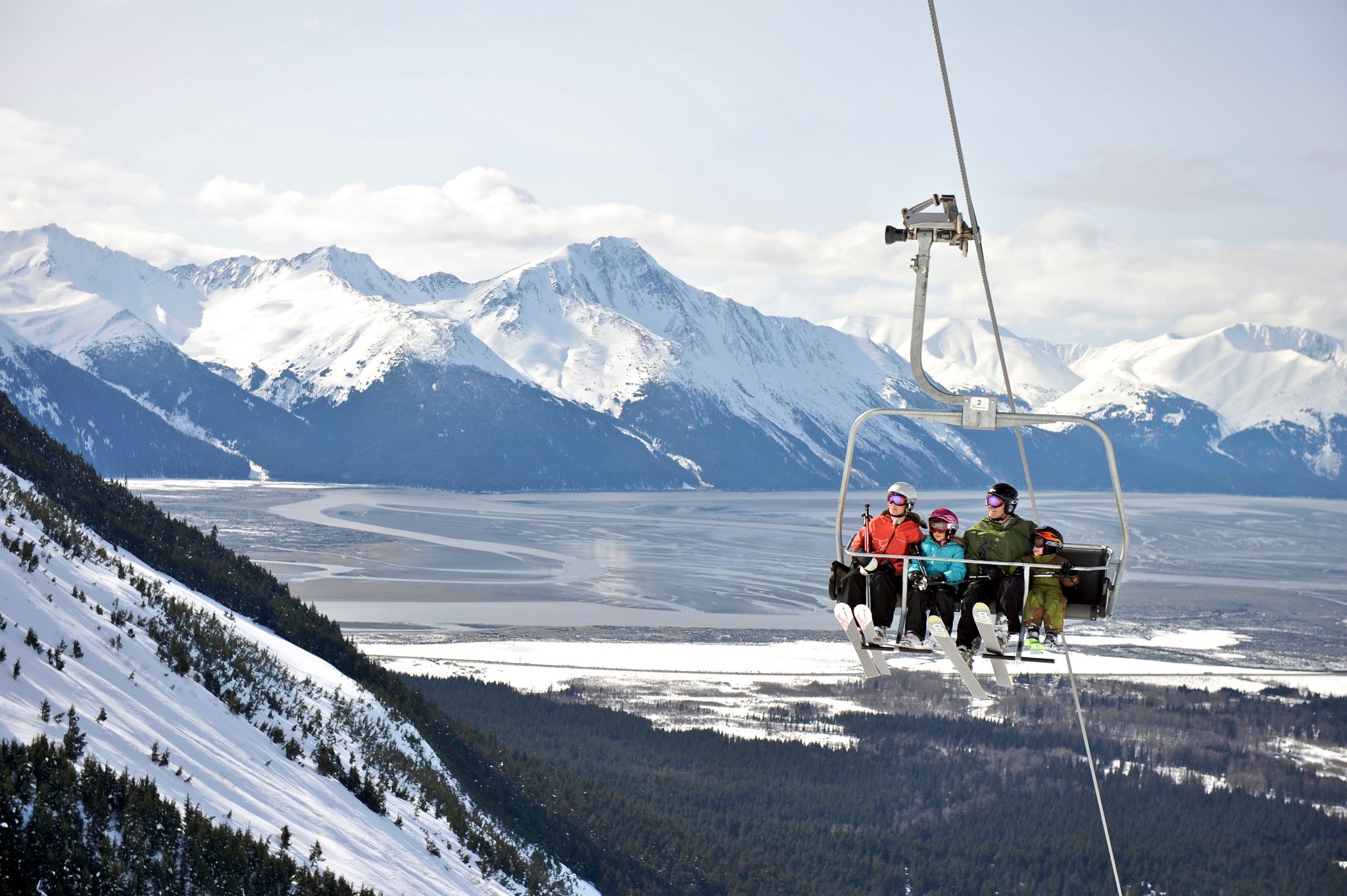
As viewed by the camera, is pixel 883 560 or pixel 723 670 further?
pixel 723 670

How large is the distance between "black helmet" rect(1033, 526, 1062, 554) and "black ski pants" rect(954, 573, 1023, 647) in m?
0.55

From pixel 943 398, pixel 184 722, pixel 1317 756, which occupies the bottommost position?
pixel 1317 756

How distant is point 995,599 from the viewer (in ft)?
49.2

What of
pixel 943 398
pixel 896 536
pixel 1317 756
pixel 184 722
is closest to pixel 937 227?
pixel 943 398

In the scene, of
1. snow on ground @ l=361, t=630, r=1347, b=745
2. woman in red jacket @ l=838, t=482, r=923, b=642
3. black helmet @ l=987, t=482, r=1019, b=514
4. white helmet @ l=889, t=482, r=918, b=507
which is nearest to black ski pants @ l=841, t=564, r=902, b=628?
woman in red jacket @ l=838, t=482, r=923, b=642

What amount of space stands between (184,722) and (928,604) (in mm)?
14720

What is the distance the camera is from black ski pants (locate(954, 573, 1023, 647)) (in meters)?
14.8

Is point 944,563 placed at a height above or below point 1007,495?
below

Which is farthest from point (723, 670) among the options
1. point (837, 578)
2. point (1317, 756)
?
point (837, 578)

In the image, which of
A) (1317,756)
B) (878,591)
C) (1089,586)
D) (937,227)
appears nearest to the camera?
(937,227)

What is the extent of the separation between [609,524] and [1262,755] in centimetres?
12736

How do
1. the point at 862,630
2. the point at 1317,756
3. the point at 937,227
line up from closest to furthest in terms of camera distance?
1. the point at 937,227
2. the point at 862,630
3. the point at 1317,756

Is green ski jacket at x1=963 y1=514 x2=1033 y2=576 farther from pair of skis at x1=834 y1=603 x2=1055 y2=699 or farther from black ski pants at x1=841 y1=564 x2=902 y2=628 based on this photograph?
black ski pants at x1=841 y1=564 x2=902 y2=628

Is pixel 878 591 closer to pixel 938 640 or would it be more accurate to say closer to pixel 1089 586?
pixel 938 640
